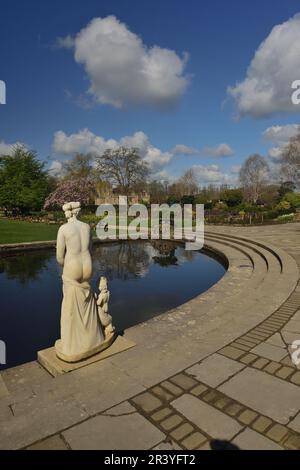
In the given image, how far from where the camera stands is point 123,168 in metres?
44.7

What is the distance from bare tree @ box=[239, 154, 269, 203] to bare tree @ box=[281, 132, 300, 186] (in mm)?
8051

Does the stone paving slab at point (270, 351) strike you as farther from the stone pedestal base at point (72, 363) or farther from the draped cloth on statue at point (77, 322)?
the draped cloth on statue at point (77, 322)

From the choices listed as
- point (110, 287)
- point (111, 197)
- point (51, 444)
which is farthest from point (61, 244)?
point (111, 197)

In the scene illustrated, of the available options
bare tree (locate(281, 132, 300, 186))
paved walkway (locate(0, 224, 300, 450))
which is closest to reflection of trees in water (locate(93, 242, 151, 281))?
paved walkway (locate(0, 224, 300, 450))

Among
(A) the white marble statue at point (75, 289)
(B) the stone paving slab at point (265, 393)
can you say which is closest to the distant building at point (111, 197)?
(A) the white marble statue at point (75, 289)

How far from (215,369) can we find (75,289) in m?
2.22

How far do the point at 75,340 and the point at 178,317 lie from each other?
2410 mm

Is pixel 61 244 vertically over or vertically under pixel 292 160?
under

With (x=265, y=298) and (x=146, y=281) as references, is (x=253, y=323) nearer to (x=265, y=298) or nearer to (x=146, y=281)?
(x=265, y=298)

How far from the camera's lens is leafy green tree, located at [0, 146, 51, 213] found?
1362 inches

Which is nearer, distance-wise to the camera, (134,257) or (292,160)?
(134,257)

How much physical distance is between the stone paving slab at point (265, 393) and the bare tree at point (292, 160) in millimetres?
47723

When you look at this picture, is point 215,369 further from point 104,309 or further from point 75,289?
point 75,289

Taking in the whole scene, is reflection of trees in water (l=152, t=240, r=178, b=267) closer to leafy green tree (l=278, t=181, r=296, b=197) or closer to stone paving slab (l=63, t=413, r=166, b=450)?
stone paving slab (l=63, t=413, r=166, b=450)
